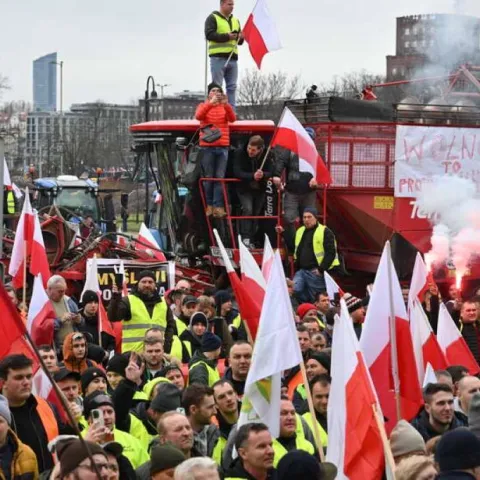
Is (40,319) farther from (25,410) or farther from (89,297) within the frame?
(25,410)

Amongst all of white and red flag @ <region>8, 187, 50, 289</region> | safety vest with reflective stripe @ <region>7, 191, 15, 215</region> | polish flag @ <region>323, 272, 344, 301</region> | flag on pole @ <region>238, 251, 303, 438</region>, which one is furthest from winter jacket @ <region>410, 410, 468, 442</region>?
safety vest with reflective stripe @ <region>7, 191, 15, 215</region>

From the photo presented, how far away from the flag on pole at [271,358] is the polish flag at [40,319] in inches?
139

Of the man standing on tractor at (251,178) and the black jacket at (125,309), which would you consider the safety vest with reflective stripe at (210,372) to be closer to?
the black jacket at (125,309)

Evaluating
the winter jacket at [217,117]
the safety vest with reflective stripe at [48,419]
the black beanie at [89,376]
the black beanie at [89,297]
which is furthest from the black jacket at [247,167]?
the safety vest with reflective stripe at [48,419]

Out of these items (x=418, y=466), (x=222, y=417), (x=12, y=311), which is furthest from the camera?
(x=222, y=417)

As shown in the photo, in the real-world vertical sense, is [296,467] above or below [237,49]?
below

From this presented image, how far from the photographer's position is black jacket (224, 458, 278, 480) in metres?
7.72

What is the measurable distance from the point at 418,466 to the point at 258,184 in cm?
1145

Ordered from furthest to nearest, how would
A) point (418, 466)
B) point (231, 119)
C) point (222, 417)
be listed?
1. point (231, 119)
2. point (222, 417)
3. point (418, 466)

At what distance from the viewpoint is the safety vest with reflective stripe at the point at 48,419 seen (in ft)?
27.6

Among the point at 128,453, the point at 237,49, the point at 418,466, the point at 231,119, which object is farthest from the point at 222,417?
the point at 237,49

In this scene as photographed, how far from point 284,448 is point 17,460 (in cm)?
176

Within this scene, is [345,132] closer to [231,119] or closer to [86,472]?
[231,119]

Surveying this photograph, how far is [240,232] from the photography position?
18688mm
